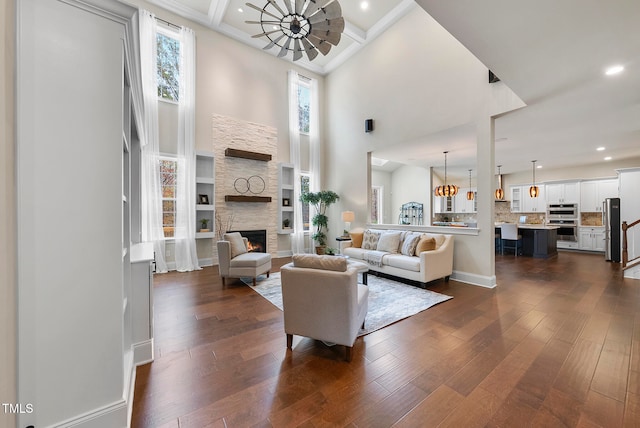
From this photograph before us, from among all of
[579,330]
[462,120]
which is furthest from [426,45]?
[579,330]

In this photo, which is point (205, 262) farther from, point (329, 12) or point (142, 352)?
point (329, 12)

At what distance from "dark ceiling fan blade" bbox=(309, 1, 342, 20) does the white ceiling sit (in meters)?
1.97

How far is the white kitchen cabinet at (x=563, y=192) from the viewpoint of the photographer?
7996 millimetres

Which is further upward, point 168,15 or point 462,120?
point 168,15

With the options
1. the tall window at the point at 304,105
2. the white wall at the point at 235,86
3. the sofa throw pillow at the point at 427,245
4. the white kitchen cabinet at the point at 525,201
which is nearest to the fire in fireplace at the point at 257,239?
the white wall at the point at 235,86

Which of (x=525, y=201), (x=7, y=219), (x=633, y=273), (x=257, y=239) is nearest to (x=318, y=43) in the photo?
(x=7, y=219)

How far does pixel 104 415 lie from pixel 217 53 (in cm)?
709

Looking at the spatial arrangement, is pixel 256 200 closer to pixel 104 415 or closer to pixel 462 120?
pixel 462 120

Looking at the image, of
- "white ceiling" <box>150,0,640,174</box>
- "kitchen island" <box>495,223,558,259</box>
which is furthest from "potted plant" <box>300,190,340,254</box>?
"kitchen island" <box>495,223,558,259</box>

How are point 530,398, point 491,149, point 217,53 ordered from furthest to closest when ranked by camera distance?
point 217,53 < point 491,149 < point 530,398

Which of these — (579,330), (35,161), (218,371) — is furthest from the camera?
(579,330)

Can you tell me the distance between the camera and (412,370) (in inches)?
77.6

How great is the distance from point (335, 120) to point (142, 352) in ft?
23.0

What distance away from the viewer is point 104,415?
1.35 meters
